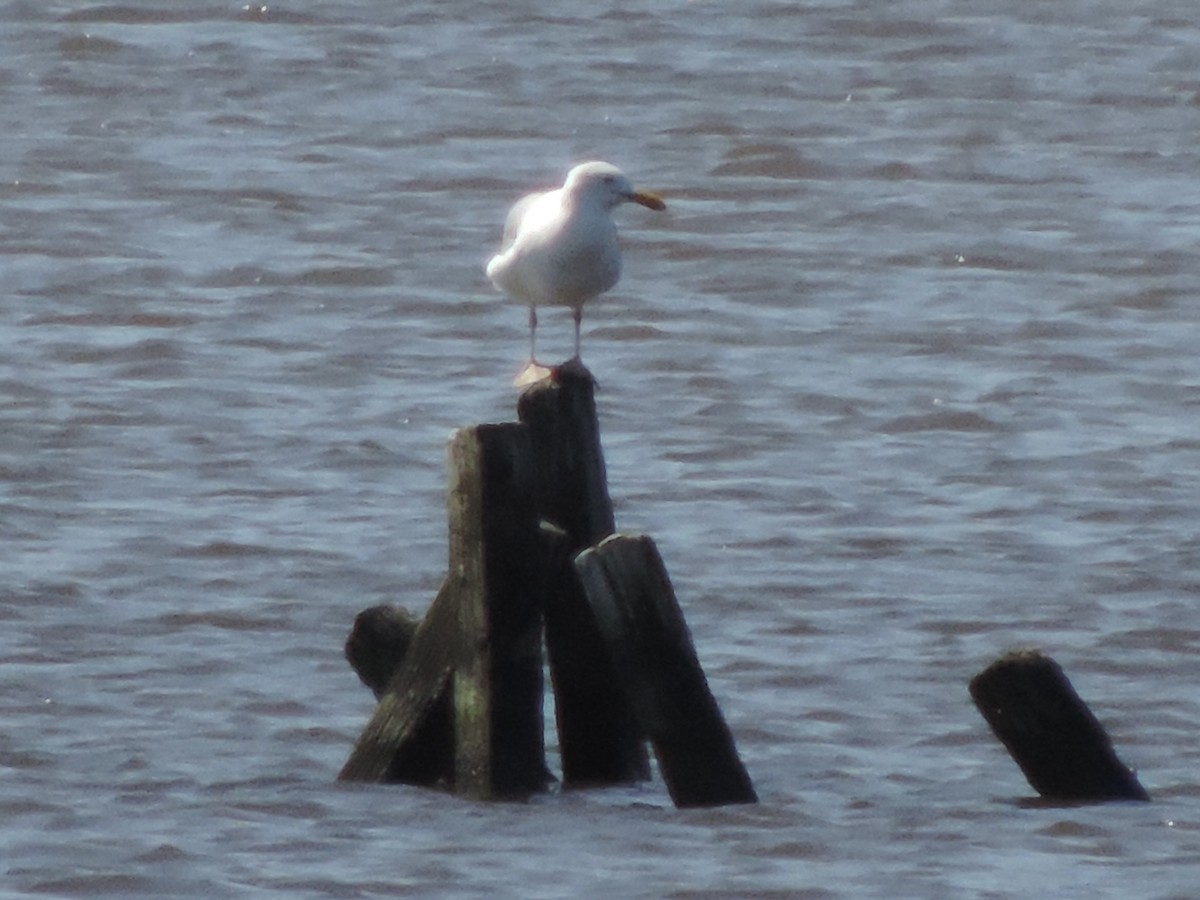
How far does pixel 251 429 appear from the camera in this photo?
40.9ft

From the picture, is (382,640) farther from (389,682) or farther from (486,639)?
(486,639)

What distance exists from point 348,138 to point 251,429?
6050 millimetres

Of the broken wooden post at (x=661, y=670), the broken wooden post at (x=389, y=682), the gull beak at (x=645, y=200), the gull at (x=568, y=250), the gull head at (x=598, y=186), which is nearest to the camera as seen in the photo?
the broken wooden post at (x=661, y=670)

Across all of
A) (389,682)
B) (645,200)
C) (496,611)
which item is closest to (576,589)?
(496,611)

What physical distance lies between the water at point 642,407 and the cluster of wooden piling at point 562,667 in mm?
116

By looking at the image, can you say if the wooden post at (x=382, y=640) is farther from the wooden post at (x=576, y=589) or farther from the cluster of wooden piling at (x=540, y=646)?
the wooden post at (x=576, y=589)

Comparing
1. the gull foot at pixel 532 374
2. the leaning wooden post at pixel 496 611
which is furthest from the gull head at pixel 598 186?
the leaning wooden post at pixel 496 611

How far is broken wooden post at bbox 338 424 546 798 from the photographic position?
7402mm

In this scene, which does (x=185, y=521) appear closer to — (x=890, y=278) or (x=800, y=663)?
(x=800, y=663)

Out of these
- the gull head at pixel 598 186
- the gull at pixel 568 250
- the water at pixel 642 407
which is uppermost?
the gull head at pixel 598 186

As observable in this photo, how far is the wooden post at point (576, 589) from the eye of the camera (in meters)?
7.55

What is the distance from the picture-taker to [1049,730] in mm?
7723

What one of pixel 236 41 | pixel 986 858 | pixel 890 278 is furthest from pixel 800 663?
pixel 236 41

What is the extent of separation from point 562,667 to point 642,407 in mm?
5255
